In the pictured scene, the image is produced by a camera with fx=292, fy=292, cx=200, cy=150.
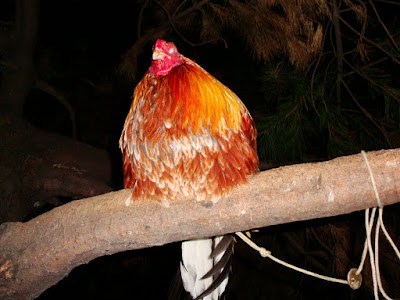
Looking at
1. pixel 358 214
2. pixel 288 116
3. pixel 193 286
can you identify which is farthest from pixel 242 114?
pixel 358 214

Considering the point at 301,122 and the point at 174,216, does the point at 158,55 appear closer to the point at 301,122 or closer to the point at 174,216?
the point at 174,216

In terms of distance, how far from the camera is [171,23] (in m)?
2.23

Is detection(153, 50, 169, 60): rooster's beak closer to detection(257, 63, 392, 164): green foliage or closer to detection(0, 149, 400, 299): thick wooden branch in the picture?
detection(0, 149, 400, 299): thick wooden branch

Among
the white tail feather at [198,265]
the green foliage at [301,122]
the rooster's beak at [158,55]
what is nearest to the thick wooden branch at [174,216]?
the white tail feather at [198,265]

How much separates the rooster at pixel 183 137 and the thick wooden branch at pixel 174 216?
0.23ft

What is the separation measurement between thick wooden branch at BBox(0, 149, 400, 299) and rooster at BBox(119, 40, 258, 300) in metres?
0.07

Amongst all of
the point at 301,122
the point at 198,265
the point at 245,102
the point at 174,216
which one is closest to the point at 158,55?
the point at 174,216

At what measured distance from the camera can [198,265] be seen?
1.43 m

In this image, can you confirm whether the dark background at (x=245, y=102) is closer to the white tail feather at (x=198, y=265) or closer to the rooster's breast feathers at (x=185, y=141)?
the white tail feather at (x=198, y=265)

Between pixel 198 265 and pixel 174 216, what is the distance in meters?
0.48

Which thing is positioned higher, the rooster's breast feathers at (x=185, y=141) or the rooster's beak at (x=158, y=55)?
the rooster's beak at (x=158, y=55)

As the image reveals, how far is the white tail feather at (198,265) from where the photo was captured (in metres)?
1.42

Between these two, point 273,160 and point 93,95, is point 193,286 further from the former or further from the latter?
point 93,95

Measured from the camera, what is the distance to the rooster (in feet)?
3.74
